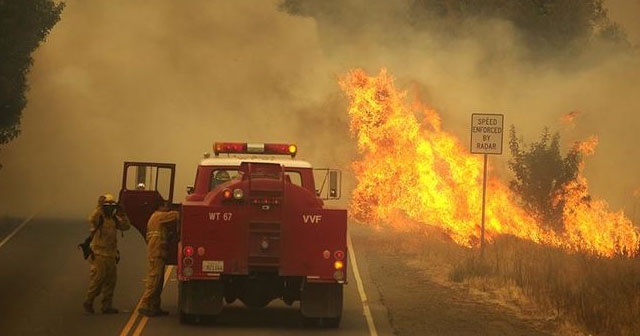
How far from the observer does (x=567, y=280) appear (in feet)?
63.2

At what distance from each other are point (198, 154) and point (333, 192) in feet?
84.8

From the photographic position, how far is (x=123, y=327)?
50.6 feet

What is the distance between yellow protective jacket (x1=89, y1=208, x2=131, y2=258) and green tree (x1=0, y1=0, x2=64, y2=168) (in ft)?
45.4

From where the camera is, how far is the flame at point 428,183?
26453mm

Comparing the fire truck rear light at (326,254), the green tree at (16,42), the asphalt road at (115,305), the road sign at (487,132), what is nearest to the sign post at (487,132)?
the road sign at (487,132)

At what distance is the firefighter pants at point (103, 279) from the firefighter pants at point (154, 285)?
0.63m

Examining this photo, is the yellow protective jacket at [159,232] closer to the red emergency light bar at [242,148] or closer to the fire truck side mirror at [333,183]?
the red emergency light bar at [242,148]

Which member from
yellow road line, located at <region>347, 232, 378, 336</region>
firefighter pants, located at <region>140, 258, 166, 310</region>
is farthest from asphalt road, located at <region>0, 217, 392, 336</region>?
firefighter pants, located at <region>140, 258, 166, 310</region>

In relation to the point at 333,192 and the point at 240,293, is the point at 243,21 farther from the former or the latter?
the point at 240,293

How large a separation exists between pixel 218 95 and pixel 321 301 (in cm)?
2718

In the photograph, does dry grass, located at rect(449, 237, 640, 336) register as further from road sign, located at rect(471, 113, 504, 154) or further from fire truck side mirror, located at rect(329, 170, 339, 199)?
fire truck side mirror, located at rect(329, 170, 339, 199)

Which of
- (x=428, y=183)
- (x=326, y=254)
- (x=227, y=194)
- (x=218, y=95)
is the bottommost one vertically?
(x=326, y=254)

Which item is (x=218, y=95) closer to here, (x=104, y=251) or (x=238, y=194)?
(x=104, y=251)

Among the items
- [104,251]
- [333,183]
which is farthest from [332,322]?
[104,251]
